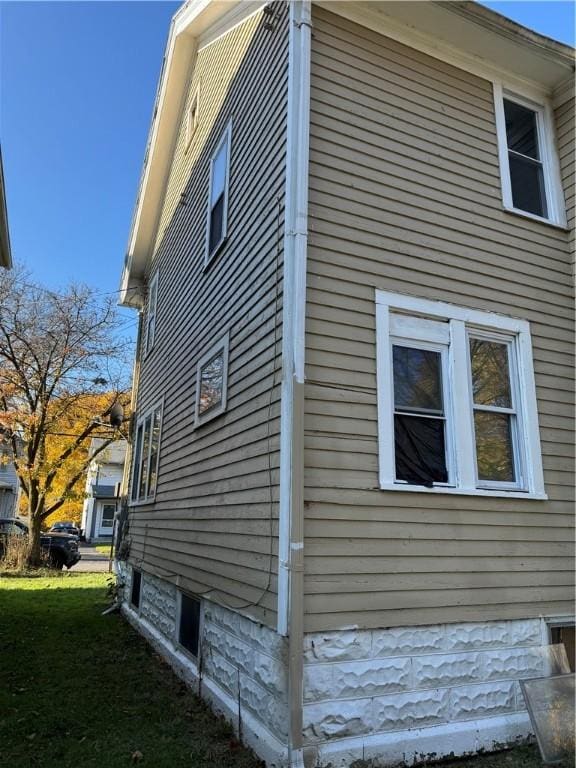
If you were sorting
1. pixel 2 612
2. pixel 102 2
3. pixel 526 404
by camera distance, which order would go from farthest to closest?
pixel 2 612, pixel 102 2, pixel 526 404

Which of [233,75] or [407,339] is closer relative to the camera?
[407,339]

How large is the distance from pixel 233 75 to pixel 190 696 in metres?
6.99

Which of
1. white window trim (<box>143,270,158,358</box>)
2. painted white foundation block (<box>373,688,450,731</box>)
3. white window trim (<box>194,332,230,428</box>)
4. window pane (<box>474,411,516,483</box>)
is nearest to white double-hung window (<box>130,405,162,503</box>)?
white window trim (<box>143,270,158,358</box>)

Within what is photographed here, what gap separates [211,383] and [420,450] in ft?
9.00

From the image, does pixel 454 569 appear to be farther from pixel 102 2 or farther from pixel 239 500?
pixel 102 2

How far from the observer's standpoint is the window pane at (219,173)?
678 centimetres

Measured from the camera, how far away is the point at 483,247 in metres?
5.23

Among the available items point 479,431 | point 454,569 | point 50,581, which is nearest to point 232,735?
point 454,569

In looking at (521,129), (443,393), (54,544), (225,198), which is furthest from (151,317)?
(54,544)

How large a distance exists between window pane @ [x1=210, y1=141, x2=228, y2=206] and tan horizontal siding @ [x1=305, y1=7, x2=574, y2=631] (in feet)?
7.45

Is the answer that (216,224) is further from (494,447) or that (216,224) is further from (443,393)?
(494,447)

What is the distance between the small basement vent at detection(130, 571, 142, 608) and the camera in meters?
9.07

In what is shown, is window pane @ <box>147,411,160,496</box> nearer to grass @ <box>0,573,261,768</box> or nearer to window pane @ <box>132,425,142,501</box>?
window pane @ <box>132,425,142,501</box>

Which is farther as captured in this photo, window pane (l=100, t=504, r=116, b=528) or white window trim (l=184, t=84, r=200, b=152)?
window pane (l=100, t=504, r=116, b=528)
